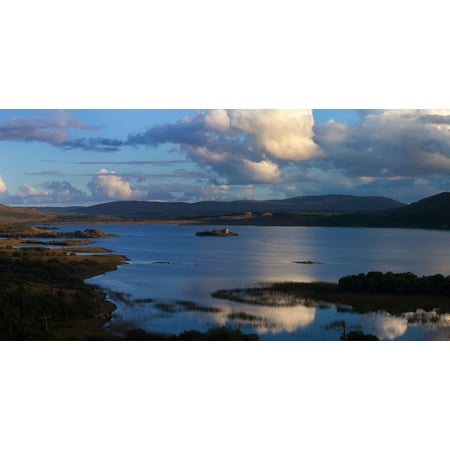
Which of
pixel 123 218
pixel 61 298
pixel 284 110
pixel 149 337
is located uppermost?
pixel 284 110

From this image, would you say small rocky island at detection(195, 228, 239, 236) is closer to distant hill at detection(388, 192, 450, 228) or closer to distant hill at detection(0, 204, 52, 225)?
distant hill at detection(0, 204, 52, 225)

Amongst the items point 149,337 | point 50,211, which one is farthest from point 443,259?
point 50,211

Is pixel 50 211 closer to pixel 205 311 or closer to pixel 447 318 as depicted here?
pixel 205 311

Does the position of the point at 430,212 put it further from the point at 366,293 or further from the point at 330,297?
the point at 330,297

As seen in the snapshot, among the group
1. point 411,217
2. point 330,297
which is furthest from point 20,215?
point 411,217

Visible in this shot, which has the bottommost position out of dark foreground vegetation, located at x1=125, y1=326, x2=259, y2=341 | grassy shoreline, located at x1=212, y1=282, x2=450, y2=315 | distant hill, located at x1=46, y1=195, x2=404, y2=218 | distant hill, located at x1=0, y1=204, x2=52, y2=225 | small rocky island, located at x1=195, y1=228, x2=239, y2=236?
dark foreground vegetation, located at x1=125, y1=326, x2=259, y2=341

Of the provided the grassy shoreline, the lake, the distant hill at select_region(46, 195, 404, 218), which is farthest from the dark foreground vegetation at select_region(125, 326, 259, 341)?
the distant hill at select_region(46, 195, 404, 218)
